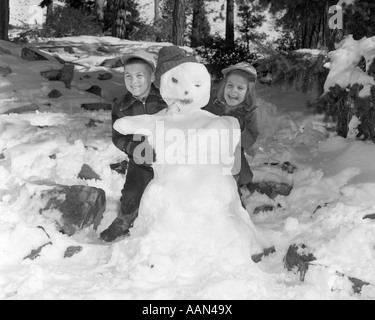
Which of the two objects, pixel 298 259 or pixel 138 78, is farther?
pixel 138 78

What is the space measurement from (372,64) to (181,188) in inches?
102

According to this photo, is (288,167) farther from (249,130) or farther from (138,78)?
(138,78)

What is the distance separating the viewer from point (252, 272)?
10.3 ft

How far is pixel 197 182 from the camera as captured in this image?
3.27m

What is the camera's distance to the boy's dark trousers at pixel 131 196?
12.5 feet

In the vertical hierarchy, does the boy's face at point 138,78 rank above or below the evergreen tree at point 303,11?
below

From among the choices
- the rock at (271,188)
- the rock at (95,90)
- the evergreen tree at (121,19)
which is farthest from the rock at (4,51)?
the rock at (271,188)

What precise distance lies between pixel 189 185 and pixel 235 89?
92cm

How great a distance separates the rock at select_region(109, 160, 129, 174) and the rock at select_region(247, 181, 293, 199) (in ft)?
4.04

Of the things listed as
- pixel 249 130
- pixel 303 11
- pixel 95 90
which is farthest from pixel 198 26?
pixel 249 130

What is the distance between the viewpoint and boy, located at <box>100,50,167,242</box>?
12.0ft

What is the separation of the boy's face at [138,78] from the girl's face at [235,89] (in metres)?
0.59

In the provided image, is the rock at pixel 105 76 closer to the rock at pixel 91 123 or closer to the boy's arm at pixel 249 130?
the rock at pixel 91 123
